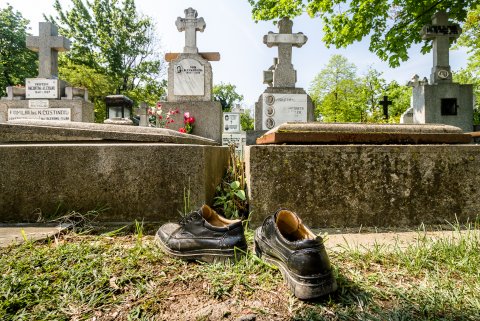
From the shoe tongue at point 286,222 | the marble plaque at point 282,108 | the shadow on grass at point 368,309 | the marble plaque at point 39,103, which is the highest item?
the marble plaque at point 39,103

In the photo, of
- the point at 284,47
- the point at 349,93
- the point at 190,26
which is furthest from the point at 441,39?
the point at 349,93

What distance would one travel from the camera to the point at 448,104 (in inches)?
326

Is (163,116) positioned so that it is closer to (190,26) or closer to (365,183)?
(190,26)

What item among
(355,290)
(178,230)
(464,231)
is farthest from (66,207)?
(464,231)

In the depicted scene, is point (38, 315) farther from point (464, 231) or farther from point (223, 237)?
point (464, 231)

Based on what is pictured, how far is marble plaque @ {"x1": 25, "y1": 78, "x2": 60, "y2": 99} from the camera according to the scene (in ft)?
29.1

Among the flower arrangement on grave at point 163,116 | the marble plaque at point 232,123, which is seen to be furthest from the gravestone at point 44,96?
the marble plaque at point 232,123

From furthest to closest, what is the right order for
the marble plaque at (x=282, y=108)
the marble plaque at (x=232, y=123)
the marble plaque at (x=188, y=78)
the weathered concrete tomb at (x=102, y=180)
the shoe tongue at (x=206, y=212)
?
the marble plaque at (x=232, y=123) → the marble plaque at (x=282, y=108) → the marble plaque at (x=188, y=78) → the weathered concrete tomb at (x=102, y=180) → the shoe tongue at (x=206, y=212)

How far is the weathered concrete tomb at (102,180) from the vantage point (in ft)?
6.95

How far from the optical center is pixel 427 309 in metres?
1.13

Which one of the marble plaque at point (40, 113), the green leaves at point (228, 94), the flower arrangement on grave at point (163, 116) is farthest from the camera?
the green leaves at point (228, 94)

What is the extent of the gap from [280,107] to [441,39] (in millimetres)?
5486

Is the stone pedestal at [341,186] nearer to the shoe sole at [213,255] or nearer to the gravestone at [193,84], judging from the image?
the shoe sole at [213,255]

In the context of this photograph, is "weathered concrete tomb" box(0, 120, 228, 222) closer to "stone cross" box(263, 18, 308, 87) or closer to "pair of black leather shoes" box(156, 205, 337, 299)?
"pair of black leather shoes" box(156, 205, 337, 299)
